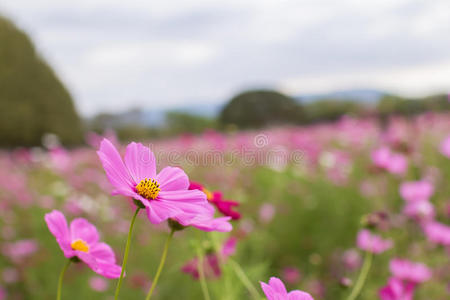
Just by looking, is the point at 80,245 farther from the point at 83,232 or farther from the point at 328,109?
the point at 328,109

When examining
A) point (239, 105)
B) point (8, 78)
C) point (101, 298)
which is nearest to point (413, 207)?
point (101, 298)

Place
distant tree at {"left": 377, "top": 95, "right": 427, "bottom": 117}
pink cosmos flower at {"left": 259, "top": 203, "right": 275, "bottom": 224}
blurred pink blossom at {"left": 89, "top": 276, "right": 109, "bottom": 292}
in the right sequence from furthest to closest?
distant tree at {"left": 377, "top": 95, "right": 427, "bottom": 117}, pink cosmos flower at {"left": 259, "top": 203, "right": 275, "bottom": 224}, blurred pink blossom at {"left": 89, "top": 276, "right": 109, "bottom": 292}

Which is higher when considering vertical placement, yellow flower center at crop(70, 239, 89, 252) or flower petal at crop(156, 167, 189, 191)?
flower petal at crop(156, 167, 189, 191)

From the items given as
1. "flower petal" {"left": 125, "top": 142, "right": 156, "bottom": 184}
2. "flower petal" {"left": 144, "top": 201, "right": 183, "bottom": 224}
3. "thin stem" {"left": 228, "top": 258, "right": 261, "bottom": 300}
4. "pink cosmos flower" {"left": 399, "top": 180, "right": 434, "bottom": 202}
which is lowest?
"pink cosmos flower" {"left": 399, "top": 180, "right": 434, "bottom": 202}

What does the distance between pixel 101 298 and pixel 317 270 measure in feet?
3.29

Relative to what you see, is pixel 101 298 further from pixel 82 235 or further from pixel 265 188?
pixel 82 235

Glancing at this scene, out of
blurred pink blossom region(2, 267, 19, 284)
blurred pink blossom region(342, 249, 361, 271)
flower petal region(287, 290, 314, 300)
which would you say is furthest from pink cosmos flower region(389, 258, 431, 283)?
blurred pink blossom region(2, 267, 19, 284)

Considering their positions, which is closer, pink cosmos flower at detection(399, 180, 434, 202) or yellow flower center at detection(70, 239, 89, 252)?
yellow flower center at detection(70, 239, 89, 252)

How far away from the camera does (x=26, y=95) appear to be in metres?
9.28

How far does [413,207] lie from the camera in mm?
1562

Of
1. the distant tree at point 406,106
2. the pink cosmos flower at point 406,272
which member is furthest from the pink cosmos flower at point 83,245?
the distant tree at point 406,106

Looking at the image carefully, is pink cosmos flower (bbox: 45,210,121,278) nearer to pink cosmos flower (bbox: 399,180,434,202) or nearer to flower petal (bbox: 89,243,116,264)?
flower petal (bbox: 89,243,116,264)

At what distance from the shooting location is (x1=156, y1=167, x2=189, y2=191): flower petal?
408 mm

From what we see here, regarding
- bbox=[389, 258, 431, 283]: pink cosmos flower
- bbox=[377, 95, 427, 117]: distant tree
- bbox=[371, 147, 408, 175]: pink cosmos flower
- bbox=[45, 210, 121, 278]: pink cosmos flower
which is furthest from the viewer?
bbox=[377, 95, 427, 117]: distant tree
